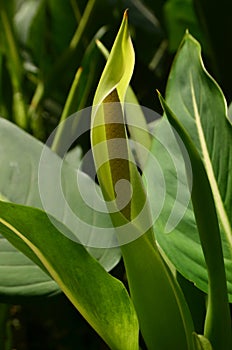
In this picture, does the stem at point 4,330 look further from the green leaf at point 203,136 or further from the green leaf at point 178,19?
the green leaf at point 178,19

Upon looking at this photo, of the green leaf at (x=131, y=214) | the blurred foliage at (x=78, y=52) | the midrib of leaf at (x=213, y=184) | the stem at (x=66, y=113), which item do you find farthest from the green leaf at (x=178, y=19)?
the green leaf at (x=131, y=214)

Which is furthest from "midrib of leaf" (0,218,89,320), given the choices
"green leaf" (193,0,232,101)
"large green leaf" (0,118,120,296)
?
"green leaf" (193,0,232,101)

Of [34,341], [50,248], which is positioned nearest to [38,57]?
[34,341]

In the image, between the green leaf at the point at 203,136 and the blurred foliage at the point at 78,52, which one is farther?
the blurred foliage at the point at 78,52

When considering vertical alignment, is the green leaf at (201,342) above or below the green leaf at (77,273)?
below

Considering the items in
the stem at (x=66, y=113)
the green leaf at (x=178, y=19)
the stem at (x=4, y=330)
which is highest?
the stem at (x=66, y=113)

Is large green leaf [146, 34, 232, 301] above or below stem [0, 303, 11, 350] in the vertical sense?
above

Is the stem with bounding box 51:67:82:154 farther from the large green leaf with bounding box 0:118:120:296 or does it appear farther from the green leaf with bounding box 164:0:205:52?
the green leaf with bounding box 164:0:205:52
